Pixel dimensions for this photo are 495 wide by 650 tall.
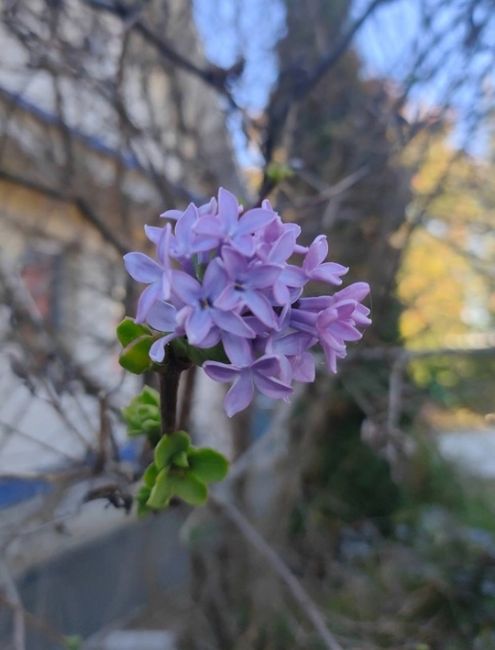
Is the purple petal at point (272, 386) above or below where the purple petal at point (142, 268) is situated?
below

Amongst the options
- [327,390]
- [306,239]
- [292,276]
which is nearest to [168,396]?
[292,276]

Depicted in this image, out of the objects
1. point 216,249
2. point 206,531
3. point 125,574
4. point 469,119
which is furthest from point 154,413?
point 125,574

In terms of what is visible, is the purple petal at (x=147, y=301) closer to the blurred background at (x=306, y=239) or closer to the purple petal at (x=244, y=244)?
the purple petal at (x=244, y=244)

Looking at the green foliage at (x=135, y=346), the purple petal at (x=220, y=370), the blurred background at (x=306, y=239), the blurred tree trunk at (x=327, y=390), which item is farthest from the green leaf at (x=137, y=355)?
the blurred tree trunk at (x=327, y=390)

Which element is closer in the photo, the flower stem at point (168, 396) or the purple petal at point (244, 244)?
the purple petal at point (244, 244)

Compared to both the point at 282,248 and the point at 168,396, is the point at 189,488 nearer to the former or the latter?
the point at 168,396

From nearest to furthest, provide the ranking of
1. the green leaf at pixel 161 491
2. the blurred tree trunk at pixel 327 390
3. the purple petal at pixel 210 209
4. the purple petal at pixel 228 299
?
the purple petal at pixel 228 299 → the purple petal at pixel 210 209 → the green leaf at pixel 161 491 → the blurred tree trunk at pixel 327 390

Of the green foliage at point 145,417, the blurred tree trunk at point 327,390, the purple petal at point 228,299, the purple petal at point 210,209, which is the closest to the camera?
the purple petal at point 228,299

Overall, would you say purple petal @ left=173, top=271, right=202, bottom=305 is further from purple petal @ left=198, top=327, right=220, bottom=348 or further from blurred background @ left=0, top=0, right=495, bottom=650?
blurred background @ left=0, top=0, right=495, bottom=650
